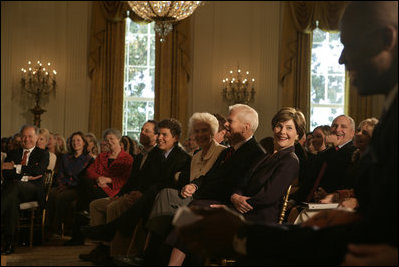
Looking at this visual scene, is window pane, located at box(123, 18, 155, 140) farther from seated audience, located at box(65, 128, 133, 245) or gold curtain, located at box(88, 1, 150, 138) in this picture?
seated audience, located at box(65, 128, 133, 245)

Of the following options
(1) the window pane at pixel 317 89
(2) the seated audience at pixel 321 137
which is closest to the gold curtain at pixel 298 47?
(1) the window pane at pixel 317 89

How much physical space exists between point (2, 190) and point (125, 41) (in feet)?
28.4

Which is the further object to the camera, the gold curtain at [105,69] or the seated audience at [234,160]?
the gold curtain at [105,69]

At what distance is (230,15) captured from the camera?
15133 mm

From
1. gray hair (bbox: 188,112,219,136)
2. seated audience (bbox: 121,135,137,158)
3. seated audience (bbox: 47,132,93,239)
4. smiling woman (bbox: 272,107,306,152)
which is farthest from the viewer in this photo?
seated audience (bbox: 121,135,137,158)

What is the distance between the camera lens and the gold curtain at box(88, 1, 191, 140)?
14.6 meters

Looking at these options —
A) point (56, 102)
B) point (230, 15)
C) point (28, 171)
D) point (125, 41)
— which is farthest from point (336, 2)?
point (28, 171)

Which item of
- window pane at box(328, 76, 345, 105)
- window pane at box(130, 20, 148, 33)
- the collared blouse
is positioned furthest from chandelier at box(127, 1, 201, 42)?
window pane at box(328, 76, 345, 105)

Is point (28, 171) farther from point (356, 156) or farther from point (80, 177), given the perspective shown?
point (356, 156)

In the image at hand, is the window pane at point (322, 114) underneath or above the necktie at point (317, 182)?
above

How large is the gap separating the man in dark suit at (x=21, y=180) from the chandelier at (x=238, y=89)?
309 inches

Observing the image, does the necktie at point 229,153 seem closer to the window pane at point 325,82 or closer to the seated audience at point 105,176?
the seated audience at point 105,176

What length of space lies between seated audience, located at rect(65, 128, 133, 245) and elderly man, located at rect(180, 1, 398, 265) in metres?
5.79

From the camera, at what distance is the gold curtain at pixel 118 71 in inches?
574
